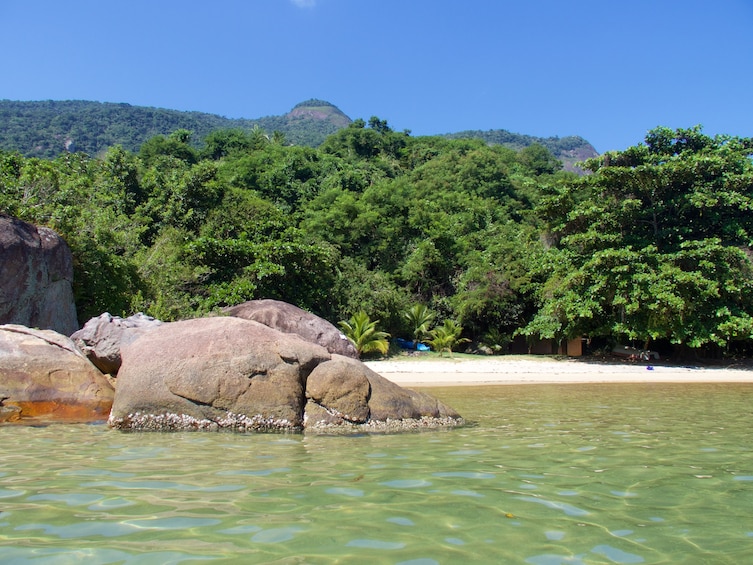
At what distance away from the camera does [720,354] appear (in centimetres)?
2322

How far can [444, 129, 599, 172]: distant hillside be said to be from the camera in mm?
118875

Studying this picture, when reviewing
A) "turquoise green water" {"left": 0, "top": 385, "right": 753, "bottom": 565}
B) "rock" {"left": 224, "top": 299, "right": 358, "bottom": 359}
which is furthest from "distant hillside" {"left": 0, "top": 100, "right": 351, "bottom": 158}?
"turquoise green water" {"left": 0, "top": 385, "right": 753, "bottom": 565}

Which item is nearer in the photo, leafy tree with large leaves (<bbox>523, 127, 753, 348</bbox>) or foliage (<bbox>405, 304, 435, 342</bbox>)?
leafy tree with large leaves (<bbox>523, 127, 753, 348</bbox>)

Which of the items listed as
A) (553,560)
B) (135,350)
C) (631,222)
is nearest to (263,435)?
(135,350)

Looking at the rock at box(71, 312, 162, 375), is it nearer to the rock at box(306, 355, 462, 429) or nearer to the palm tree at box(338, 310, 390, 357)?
the rock at box(306, 355, 462, 429)

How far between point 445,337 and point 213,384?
1737 cm

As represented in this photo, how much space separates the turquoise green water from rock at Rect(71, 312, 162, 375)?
2.30 meters

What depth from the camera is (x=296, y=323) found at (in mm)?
17172

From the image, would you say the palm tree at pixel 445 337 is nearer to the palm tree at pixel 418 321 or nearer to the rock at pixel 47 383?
the palm tree at pixel 418 321

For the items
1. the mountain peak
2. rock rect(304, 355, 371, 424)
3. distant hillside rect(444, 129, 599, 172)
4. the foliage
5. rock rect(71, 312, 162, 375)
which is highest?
the mountain peak

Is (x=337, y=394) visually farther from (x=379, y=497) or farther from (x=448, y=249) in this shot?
(x=448, y=249)

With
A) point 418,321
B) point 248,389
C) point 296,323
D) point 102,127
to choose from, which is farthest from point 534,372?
point 102,127

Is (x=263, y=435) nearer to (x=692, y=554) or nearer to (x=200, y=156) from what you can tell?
(x=692, y=554)

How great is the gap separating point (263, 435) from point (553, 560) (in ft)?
15.8
